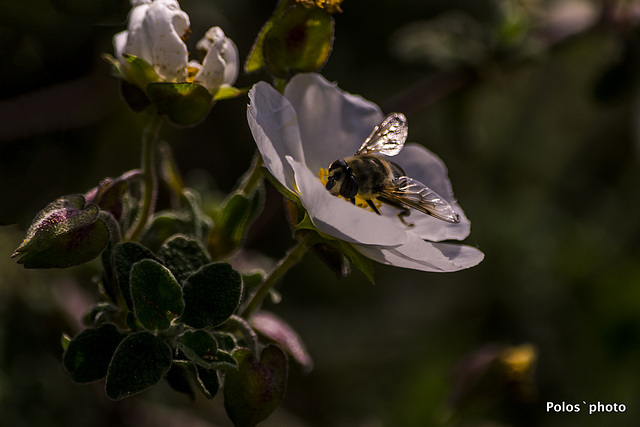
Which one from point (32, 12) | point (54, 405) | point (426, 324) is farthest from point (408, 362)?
point (32, 12)

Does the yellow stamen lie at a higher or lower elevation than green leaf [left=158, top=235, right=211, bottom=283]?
lower

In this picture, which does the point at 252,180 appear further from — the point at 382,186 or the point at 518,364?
the point at 518,364

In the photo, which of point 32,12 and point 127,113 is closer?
point 32,12

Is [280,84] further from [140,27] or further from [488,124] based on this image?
[488,124]

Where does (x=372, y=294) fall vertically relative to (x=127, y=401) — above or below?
below

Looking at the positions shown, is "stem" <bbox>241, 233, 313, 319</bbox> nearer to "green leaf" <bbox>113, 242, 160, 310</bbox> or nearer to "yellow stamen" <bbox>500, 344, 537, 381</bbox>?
"green leaf" <bbox>113, 242, 160, 310</bbox>

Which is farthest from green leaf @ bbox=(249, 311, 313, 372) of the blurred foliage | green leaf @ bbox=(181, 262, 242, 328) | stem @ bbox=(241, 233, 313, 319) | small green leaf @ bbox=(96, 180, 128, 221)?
the blurred foliage

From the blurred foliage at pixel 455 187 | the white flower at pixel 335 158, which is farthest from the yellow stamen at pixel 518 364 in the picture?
the white flower at pixel 335 158

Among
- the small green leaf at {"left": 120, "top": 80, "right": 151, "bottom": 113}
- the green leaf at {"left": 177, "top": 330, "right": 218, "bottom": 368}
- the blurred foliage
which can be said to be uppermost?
the small green leaf at {"left": 120, "top": 80, "right": 151, "bottom": 113}
